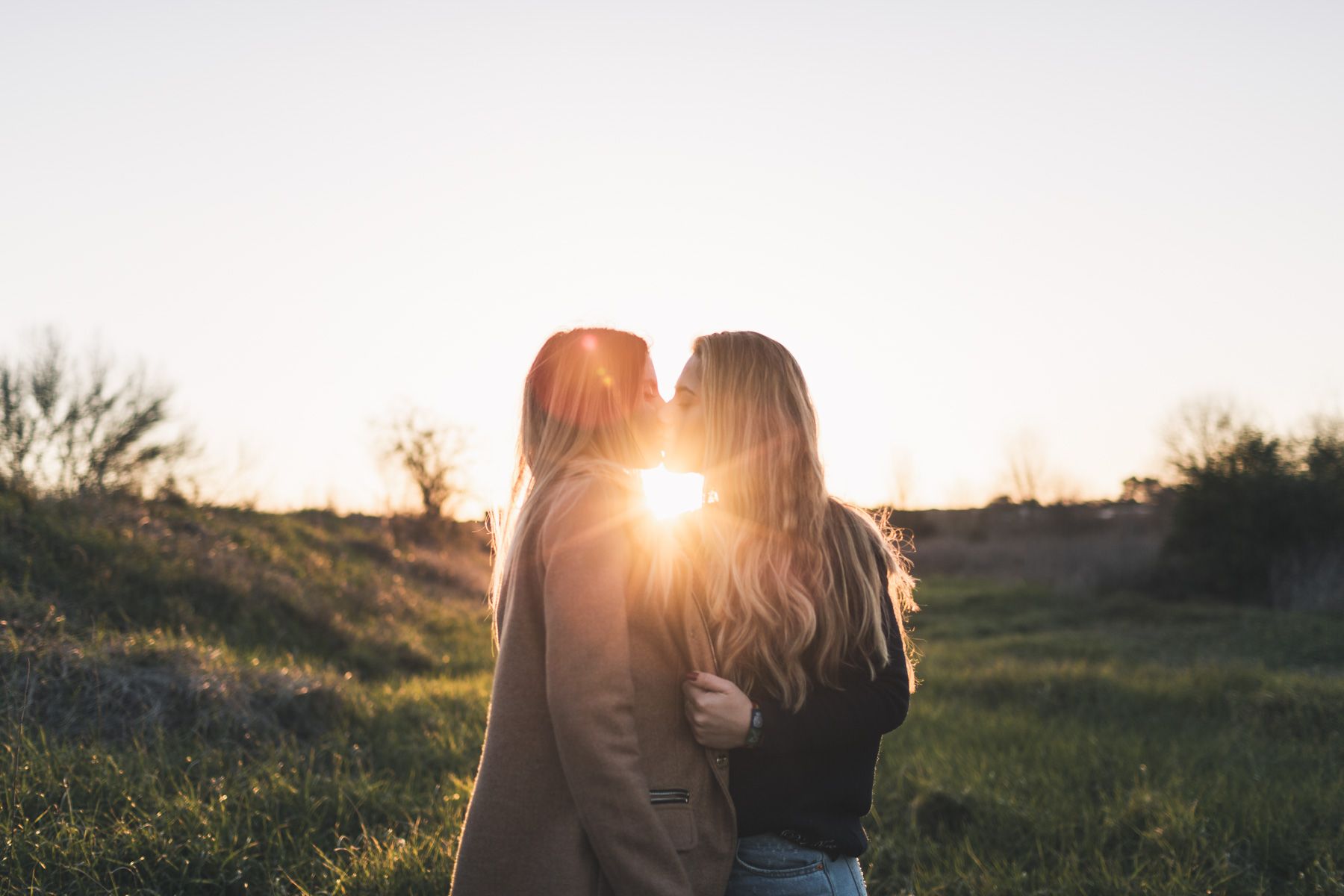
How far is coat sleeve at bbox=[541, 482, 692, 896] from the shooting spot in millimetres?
1636

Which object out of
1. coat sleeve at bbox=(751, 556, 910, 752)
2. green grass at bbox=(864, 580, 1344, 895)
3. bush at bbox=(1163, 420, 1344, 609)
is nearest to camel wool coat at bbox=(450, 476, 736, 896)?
coat sleeve at bbox=(751, 556, 910, 752)

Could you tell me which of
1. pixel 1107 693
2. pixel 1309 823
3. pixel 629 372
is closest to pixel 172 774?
pixel 629 372

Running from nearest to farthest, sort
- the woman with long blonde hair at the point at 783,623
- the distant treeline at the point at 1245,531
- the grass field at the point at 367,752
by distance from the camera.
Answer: the woman with long blonde hair at the point at 783,623 < the grass field at the point at 367,752 < the distant treeline at the point at 1245,531

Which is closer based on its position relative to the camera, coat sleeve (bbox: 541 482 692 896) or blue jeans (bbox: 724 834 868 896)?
coat sleeve (bbox: 541 482 692 896)

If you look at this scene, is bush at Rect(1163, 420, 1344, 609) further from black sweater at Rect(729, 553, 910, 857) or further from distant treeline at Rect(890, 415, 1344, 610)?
black sweater at Rect(729, 553, 910, 857)

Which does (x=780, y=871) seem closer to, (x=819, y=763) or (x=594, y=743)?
(x=819, y=763)

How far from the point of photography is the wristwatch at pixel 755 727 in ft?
6.03

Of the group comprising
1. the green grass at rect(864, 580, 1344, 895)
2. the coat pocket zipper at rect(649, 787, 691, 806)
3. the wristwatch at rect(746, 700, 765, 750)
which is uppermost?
the wristwatch at rect(746, 700, 765, 750)

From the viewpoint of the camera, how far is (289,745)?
5176mm

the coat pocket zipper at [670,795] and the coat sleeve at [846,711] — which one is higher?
the coat sleeve at [846,711]

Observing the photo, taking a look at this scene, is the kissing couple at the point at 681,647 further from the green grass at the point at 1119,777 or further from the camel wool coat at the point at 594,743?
the green grass at the point at 1119,777

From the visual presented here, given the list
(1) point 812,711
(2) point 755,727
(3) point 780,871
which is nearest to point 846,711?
(1) point 812,711

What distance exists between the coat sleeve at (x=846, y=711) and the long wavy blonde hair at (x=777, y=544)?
29 millimetres

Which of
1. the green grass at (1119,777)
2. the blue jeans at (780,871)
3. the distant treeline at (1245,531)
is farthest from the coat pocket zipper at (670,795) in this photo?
the distant treeline at (1245,531)
